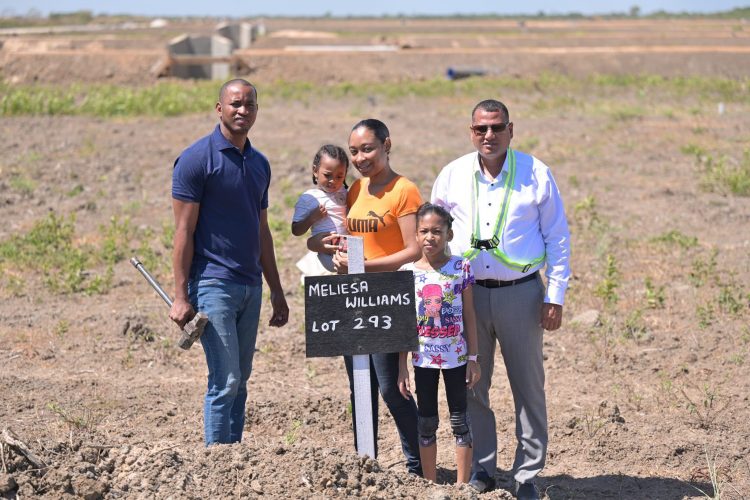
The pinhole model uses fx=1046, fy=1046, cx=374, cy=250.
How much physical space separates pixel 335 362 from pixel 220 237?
9.76 ft

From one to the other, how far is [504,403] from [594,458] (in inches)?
38.4

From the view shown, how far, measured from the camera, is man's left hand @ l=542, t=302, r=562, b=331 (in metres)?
4.77

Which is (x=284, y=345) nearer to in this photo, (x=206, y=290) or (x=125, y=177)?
(x=206, y=290)

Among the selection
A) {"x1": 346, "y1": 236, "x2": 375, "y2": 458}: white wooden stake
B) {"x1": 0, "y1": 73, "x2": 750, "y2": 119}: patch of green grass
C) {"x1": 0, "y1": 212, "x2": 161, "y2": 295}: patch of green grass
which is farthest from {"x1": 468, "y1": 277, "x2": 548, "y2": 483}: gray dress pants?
{"x1": 0, "y1": 73, "x2": 750, "y2": 119}: patch of green grass

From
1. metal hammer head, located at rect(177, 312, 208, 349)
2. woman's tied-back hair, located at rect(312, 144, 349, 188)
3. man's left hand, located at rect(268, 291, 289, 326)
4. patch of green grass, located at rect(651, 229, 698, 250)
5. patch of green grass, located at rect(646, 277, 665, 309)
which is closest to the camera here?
metal hammer head, located at rect(177, 312, 208, 349)

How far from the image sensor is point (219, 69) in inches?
1220

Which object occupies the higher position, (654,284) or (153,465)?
(153,465)

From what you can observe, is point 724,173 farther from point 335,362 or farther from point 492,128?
point 492,128

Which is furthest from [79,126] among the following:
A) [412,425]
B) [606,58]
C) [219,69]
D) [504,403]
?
[606,58]

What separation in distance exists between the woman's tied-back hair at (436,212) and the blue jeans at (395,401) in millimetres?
679

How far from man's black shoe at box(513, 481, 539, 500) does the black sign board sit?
3.20 ft

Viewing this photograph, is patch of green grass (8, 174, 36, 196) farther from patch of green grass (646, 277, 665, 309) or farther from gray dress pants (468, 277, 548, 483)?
gray dress pants (468, 277, 548, 483)

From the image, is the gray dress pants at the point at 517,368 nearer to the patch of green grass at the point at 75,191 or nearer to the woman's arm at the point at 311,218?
the woman's arm at the point at 311,218

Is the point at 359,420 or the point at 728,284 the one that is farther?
the point at 728,284
